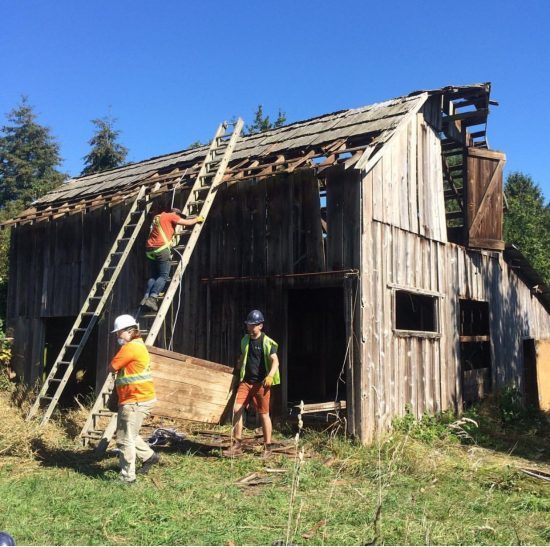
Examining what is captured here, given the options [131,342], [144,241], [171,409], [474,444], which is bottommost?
[474,444]

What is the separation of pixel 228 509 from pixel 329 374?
8.35 m

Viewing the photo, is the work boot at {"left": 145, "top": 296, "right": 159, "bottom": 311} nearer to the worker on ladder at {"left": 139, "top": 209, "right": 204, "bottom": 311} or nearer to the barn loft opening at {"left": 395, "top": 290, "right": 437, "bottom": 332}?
the worker on ladder at {"left": 139, "top": 209, "right": 204, "bottom": 311}

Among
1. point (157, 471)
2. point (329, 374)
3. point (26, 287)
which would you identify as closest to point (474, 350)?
point (329, 374)

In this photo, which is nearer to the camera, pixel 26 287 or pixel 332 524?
pixel 332 524

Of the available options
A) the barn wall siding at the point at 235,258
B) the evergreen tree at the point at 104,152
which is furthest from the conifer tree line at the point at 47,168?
the barn wall siding at the point at 235,258

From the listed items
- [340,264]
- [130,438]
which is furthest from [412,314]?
[130,438]

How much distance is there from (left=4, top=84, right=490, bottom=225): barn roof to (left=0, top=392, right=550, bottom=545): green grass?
4.71 metres

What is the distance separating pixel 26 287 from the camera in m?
14.1

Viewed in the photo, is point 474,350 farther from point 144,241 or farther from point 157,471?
point 157,471

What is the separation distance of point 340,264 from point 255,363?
229 centimetres

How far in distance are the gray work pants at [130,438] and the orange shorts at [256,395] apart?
1.56 m

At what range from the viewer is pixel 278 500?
6090 millimetres

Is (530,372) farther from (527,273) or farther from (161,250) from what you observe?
(161,250)

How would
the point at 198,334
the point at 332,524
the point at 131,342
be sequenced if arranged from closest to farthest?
the point at 332,524 → the point at 131,342 → the point at 198,334
